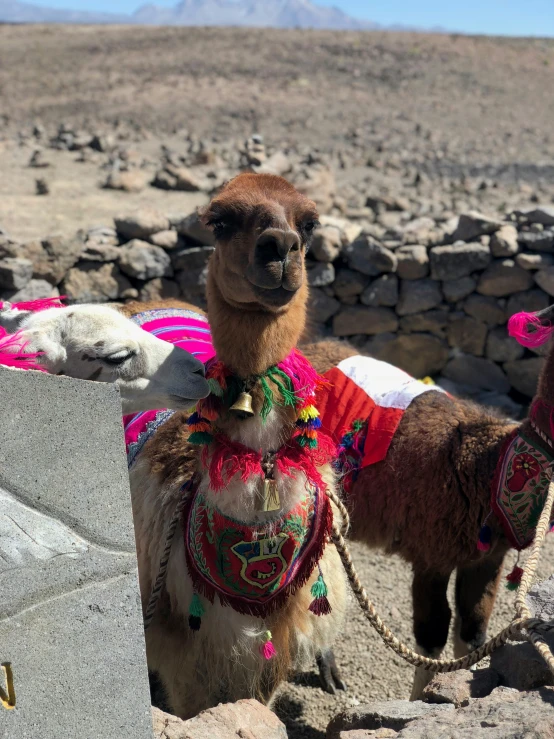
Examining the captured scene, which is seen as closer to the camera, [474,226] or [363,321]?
[474,226]

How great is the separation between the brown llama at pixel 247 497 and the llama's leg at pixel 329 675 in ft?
2.40

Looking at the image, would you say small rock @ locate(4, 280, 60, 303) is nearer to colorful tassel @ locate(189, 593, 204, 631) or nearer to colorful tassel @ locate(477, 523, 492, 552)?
colorful tassel @ locate(189, 593, 204, 631)

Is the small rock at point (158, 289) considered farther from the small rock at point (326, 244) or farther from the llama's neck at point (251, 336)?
the llama's neck at point (251, 336)

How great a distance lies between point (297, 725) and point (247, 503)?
1423 millimetres

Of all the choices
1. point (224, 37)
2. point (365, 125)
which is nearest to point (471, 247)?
point (365, 125)

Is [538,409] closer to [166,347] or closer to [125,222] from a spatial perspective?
[166,347]

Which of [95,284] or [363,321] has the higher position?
[95,284]

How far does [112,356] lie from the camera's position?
2.40m

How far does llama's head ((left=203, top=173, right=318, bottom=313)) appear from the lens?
2217 mm

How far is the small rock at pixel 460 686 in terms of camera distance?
6.87 feet

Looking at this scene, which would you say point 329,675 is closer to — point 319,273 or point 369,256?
point 319,273

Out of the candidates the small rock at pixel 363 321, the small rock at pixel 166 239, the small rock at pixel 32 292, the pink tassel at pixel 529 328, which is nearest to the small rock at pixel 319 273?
the small rock at pixel 363 321

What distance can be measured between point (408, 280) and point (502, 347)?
3.22 ft

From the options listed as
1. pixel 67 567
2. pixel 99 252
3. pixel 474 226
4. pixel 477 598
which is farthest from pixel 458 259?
pixel 67 567
